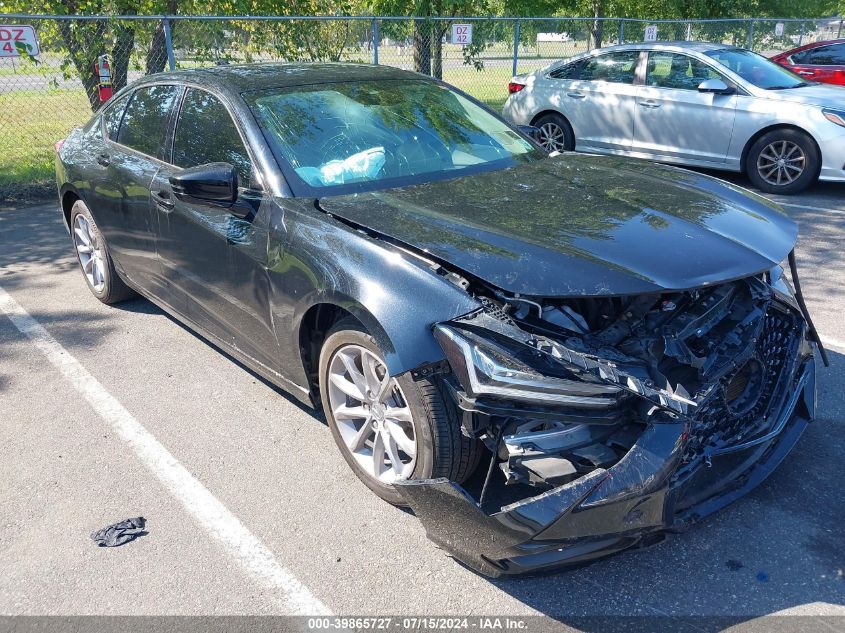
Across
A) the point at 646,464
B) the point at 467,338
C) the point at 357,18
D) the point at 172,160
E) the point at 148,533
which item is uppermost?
the point at 357,18

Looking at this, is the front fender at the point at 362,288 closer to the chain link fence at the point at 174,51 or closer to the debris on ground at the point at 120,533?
the debris on ground at the point at 120,533

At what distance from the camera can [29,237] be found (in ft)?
23.5

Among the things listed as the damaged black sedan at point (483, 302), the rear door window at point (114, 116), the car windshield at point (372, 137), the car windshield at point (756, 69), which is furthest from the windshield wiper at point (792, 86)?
the rear door window at point (114, 116)

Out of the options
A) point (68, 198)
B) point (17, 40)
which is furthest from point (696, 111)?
point (17, 40)

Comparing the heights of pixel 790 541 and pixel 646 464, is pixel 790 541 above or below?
below

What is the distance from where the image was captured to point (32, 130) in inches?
482

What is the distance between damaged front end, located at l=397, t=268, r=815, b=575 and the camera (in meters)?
2.25

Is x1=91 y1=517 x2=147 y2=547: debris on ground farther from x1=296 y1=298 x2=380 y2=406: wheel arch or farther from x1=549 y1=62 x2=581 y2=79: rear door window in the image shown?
x1=549 y1=62 x2=581 y2=79: rear door window

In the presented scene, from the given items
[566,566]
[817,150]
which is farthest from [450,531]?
[817,150]

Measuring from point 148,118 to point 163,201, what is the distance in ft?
2.51

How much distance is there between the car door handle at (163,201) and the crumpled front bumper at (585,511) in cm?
228

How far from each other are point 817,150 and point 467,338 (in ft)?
22.8

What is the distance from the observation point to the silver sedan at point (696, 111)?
25.5ft

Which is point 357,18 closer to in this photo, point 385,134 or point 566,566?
point 385,134
